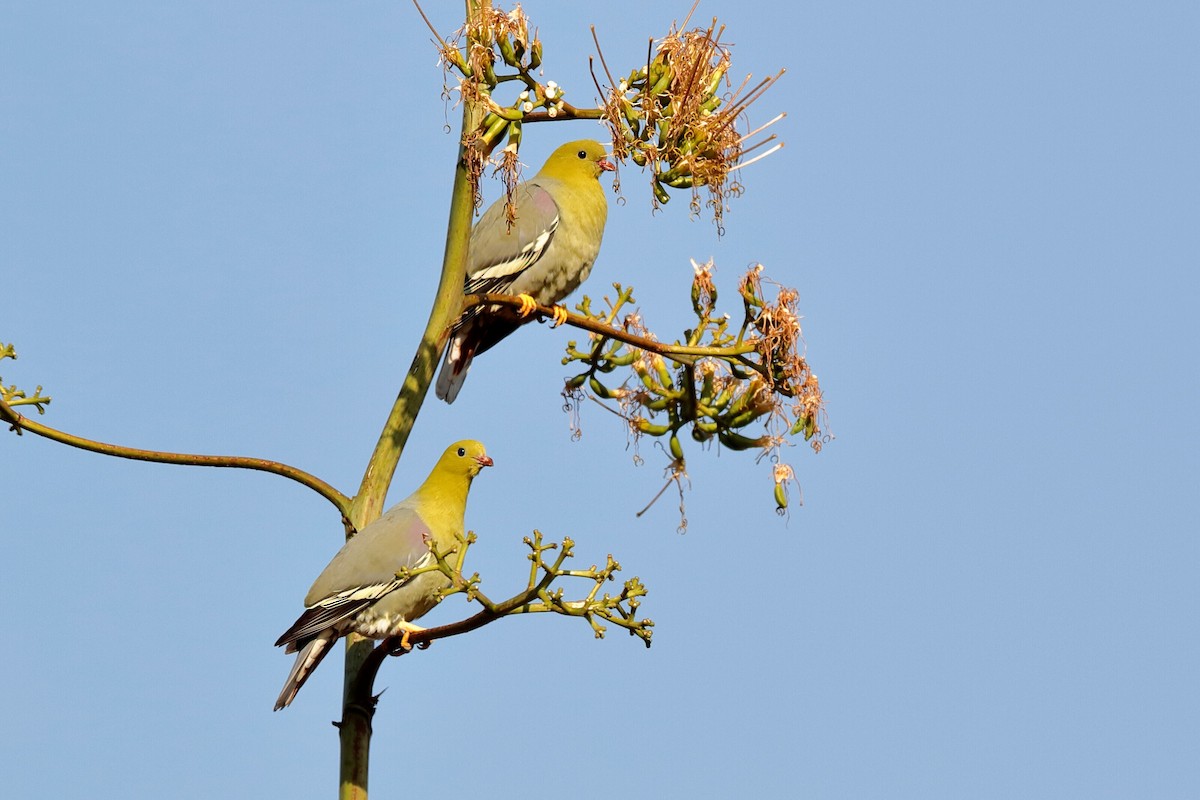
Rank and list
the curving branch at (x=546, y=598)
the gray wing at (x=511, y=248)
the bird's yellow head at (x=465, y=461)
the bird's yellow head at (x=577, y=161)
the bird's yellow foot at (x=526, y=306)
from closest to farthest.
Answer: the curving branch at (x=546, y=598) < the bird's yellow foot at (x=526, y=306) < the bird's yellow head at (x=465, y=461) < the gray wing at (x=511, y=248) < the bird's yellow head at (x=577, y=161)

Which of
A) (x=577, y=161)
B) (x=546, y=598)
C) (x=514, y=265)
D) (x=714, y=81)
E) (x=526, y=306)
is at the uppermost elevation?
(x=577, y=161)

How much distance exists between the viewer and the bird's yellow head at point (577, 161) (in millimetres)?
8148

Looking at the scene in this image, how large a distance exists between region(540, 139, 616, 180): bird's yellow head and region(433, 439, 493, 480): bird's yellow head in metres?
1.91

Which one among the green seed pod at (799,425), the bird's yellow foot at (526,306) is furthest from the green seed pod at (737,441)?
the bird's yellow foot at (526,306)

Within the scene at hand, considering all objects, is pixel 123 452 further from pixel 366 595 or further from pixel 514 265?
pixel 514 265

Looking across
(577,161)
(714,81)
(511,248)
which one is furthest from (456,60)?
(577,161)

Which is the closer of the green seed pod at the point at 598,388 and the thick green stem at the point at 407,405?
the thick green stem at the point at 407,405

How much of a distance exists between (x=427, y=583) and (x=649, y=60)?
2.48 metres

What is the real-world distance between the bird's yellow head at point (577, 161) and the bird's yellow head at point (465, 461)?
6.26 feet

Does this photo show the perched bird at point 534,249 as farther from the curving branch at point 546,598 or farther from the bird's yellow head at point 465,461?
the curving branch at point 546,598

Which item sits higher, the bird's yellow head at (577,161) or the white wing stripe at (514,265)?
the bird's yellow head at (577,161)

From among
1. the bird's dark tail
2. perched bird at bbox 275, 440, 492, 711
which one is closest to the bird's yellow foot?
perched bird at bbox 275, 440, 492, 711

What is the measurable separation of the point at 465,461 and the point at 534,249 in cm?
125

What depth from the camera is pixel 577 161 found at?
8180mm
